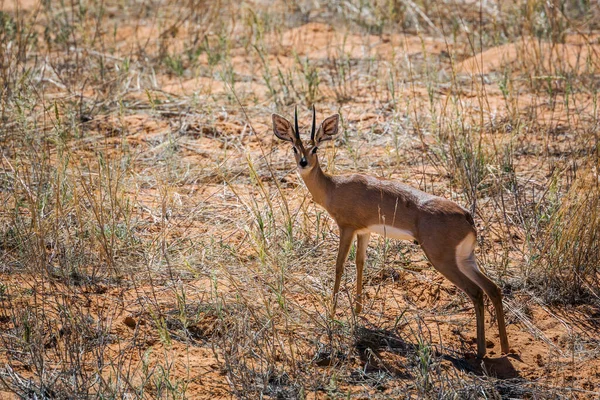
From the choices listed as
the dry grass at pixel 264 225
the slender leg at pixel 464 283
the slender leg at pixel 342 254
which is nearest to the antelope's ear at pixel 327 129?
the dry grass at pixel 264 225

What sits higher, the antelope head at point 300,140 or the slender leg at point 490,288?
the antelope head at point 300,140

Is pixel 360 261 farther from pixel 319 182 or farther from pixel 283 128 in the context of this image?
pixel 283 128

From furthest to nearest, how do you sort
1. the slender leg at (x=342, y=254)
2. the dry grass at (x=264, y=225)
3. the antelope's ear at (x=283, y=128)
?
the antelope's ear at (x=283, y=128) → the slender leg at (x=342, y=254) → the dry grass at (x=264, y=225)

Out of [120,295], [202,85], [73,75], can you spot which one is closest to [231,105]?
[202,85]

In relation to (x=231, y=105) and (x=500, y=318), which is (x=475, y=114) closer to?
(x=231, y=105)

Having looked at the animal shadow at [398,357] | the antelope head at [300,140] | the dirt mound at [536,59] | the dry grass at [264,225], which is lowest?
the animal shadow at [398,357]

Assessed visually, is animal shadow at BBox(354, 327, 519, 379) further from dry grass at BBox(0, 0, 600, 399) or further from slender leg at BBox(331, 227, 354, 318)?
slender leg at BBox(331, 227, 354, 318)

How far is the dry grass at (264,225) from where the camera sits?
4484 mm

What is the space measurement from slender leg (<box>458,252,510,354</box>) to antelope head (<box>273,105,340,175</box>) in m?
1.14

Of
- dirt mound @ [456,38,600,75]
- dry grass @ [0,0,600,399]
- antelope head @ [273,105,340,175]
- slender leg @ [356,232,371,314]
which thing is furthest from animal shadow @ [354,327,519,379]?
dirt mound @ [456,38,600,75]

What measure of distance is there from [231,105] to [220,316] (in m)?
4.10

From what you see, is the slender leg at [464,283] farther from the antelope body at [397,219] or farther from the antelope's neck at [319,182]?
the antelope's neck at [319,182]

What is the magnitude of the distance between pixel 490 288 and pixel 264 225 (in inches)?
77.5

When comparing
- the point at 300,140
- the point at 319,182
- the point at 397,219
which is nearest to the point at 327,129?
the point at 300,140
